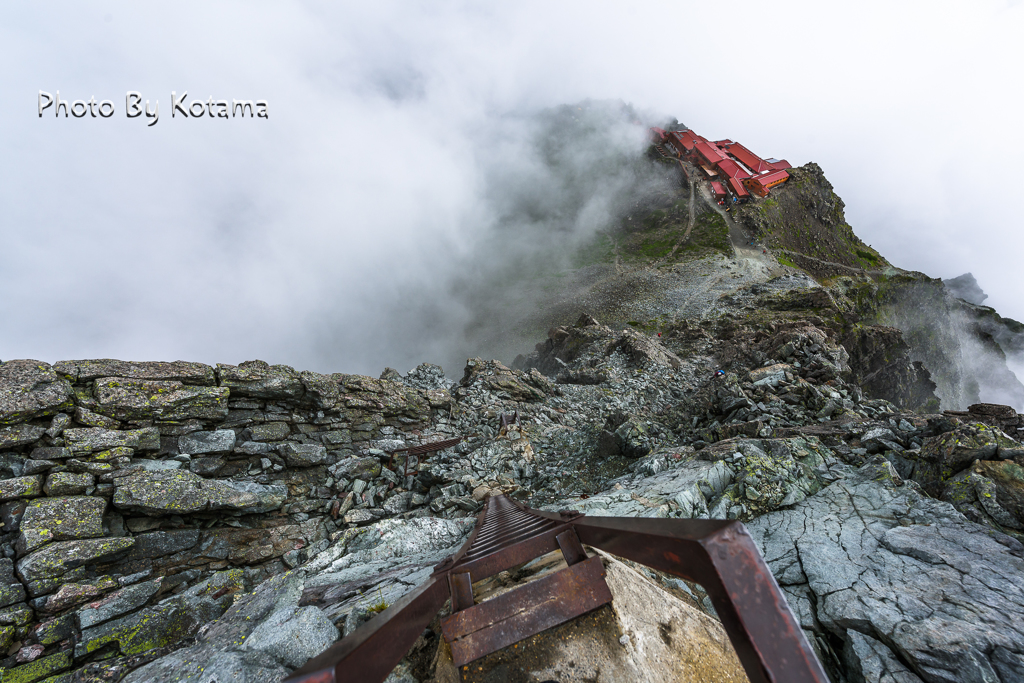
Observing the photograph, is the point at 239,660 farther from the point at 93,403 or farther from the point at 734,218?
the point at 734,218

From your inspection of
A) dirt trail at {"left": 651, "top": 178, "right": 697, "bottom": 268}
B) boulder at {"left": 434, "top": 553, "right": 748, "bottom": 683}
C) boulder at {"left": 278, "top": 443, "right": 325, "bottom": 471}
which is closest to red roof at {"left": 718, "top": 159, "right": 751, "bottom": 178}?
dirt trail at {"left": 651, "top": 178, "right": 697, "bottom": 268}

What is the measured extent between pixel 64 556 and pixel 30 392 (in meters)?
3.03

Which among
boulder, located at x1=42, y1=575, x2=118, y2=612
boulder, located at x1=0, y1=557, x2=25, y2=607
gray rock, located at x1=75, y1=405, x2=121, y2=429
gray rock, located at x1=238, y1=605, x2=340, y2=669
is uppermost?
gray rock, located at x1=75, y1=405, x2=121, y2=429

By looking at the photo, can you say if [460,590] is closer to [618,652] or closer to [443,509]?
[618,652]

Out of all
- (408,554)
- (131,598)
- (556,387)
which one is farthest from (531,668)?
(556,387)

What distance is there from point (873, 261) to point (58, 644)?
174ft

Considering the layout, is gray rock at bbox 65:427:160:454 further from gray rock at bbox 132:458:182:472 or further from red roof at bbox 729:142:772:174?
red roof at bbox 729:142:772:174

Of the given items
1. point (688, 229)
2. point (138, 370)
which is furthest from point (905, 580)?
point (688, 229)

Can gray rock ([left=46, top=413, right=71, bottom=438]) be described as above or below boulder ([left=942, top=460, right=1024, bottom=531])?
above

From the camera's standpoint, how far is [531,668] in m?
2.11

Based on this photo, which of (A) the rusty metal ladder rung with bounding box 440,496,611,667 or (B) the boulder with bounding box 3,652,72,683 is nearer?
(A) the rusty metal ladder rung with bounding box 440,496,611,667

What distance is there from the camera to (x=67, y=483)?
223 inches

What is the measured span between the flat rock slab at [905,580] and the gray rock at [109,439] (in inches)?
421

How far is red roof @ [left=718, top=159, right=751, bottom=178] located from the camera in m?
39.9
